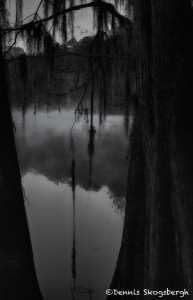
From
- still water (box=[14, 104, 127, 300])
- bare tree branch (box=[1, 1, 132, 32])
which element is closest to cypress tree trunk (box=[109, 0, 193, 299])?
bare tree branch (box=[1, 1, 132, 32])

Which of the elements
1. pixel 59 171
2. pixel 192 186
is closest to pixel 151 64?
pixel 192 186

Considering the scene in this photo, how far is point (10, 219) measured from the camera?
3557 millimetres

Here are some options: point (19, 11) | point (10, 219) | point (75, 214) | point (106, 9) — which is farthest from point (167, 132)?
point (75, 214)

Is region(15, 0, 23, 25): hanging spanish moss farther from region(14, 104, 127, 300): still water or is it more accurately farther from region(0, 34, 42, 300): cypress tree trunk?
region(14, 104, 127, 300): still water

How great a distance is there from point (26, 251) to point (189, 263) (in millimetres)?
1459

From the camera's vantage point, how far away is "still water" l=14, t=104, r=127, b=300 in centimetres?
645

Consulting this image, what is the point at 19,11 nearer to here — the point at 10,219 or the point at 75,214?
the point at 10,219

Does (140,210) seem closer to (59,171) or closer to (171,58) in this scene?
(171,58)

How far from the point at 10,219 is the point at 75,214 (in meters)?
6.35

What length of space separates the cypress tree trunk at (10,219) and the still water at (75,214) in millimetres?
815

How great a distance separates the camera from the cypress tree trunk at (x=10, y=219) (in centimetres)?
352

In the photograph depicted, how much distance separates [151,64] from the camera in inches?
126

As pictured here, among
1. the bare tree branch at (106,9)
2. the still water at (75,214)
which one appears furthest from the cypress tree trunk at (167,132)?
the still water at (75,214)

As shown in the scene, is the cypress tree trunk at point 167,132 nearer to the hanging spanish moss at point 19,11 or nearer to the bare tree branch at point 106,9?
the bare tree branch at point 106,9
